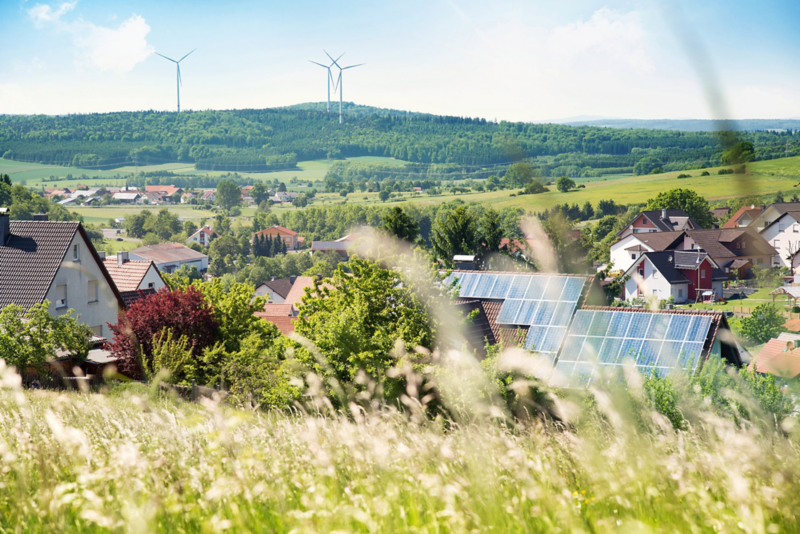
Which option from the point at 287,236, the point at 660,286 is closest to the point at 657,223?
the point at 660,286

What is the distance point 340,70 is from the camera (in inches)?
5079

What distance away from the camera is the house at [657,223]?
9556 cm

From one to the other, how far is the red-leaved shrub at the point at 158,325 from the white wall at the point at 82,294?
5635mm

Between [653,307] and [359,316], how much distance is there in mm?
10847

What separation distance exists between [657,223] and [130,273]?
78.8 metres

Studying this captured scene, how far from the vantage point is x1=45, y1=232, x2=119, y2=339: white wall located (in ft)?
84.0

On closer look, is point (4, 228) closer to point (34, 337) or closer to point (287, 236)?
point (34, 337)

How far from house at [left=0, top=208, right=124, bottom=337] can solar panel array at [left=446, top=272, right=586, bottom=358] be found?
13.1 meters

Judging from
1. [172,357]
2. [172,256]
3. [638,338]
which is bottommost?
[172,256]

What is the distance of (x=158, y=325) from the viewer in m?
19.9

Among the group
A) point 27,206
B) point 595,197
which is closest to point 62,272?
point 27,206

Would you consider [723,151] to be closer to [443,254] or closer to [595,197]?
[443,254]

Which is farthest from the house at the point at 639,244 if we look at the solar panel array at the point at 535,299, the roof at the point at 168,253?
the roof at the point at 168,253

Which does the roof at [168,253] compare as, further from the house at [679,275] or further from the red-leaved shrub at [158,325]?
the red-leaved shrub at [158,325]
